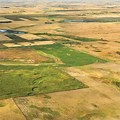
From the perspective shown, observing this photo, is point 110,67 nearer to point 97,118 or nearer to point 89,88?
point 89,88

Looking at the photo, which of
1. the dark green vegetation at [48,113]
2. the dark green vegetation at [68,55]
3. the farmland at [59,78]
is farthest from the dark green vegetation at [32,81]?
the dark green vegetation at [68,55]

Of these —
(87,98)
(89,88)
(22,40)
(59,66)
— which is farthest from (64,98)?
(22,40)

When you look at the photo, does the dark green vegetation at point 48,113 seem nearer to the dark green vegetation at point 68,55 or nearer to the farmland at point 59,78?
the farmland at point 59,78

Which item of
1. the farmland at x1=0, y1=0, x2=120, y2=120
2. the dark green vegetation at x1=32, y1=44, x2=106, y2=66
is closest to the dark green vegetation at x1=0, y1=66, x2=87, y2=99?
the farmland at x1=0, y1=0, x2=120, y2=120

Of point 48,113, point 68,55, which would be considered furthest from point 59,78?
point 68,55

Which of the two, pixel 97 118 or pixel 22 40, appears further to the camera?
pixel 22 40

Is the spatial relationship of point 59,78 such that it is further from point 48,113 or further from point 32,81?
point 48,113

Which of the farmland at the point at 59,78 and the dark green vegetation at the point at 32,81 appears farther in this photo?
the dark green vegetation at the point at 32,81
